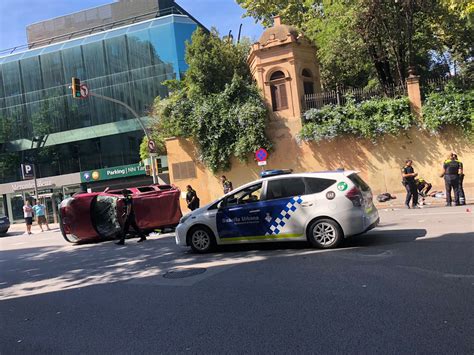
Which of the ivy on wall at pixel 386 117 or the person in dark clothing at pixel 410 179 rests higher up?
the ivy on wall at pixel 386 117

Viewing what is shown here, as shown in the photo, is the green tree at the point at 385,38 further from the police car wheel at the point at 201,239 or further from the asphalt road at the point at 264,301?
the police car wheel at the point at 201,239

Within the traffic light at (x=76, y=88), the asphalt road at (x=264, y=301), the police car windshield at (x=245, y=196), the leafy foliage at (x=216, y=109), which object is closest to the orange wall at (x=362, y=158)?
the leafy foliage at (x=216, y=109)

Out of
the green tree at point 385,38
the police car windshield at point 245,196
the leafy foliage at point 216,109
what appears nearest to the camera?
the police car windshield at point 245,196

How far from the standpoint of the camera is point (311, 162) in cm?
2139

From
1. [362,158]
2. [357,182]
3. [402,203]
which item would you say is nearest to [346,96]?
[362,158]

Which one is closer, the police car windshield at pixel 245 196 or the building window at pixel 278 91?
the police car windshield at pixel 245 196

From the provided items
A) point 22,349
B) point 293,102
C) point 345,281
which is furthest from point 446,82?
point 22,349

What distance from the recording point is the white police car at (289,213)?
802cm

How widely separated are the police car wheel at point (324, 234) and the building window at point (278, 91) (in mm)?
14571

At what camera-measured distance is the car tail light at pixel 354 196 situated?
8.00 meters

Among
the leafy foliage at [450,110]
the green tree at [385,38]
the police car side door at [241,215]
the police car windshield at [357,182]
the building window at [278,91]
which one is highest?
the green tree at [385,38]

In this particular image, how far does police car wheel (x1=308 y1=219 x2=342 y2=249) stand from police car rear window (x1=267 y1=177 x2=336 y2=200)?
0.62 metres

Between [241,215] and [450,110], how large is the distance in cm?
1375

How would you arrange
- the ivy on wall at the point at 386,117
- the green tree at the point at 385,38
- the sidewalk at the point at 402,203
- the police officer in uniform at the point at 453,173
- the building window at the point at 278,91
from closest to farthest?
the police officer in uniform at the point at 453,173 → the sidewalk at the point at 402,203 → the ivy on wall at the point at 386,117 → the green tree at the point at 385,38 → the building window at the point at 278,91
